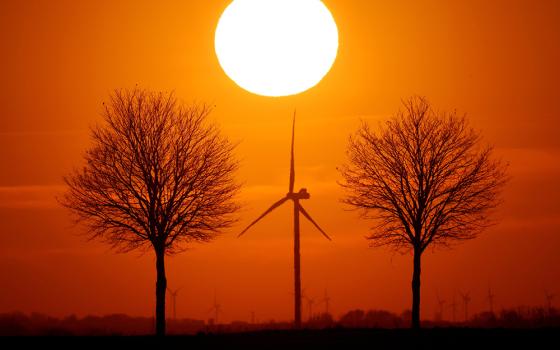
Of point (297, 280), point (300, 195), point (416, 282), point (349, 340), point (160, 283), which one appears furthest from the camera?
point (300, 195)

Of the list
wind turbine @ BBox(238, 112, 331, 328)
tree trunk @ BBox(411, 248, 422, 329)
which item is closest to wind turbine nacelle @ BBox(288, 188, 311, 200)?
wind turbine @ BBox(238, 112, 331, 328)

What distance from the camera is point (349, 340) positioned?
50031 mm

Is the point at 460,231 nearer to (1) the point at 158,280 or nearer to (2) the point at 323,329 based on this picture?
(2) the point at 323,329

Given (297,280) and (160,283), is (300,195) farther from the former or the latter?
(160,283)

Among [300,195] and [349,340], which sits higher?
[300,195]

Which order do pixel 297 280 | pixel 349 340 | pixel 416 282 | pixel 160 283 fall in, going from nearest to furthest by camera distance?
pixel 349 340, pixel 160 283, pixel 416 282, pixel 297 280

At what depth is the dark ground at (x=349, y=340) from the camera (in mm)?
48375

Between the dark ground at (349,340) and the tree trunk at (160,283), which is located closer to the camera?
the dark ground at (349,340)

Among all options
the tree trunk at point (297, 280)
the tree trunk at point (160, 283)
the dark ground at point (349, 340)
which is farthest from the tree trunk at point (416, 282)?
the tree trunk at point (160, 283)

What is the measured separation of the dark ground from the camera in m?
48.4

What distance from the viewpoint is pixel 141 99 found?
60.0 meters

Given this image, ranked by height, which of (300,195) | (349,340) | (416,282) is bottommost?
(349,340)

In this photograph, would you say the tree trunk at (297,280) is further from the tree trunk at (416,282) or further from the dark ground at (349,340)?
the dark ground at (349,340)

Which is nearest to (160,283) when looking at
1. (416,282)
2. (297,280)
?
(416,282)
